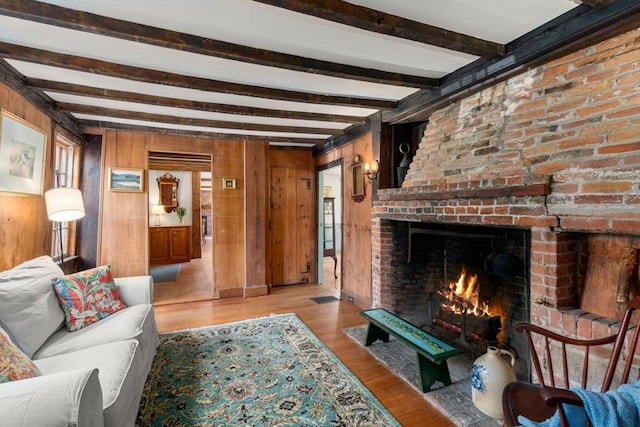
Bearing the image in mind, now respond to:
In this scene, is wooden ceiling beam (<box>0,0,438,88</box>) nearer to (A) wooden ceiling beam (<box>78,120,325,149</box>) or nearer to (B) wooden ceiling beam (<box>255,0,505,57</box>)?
(B) wooden ceiling beam (<box>255,0,505,57</box>)

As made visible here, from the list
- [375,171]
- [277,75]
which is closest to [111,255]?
[277,75]

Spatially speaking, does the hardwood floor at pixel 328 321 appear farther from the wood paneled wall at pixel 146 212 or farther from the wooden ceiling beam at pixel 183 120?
the wooden ceiling beam at pixel 183 120

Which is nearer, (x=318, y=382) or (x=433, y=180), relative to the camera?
(x=318, y=382)

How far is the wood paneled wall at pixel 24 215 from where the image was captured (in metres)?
2.31

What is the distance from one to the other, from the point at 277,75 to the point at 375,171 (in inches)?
60.4

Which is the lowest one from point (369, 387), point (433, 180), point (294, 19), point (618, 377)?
point (369, 387)

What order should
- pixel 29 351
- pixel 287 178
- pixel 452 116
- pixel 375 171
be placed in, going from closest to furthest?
pixel 29 351 < pixel 452 116 < pixel 375 171 < pixel 287 178

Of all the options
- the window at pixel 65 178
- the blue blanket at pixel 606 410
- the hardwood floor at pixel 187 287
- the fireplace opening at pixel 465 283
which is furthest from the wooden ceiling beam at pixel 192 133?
the blue blanket at pixel 606 410

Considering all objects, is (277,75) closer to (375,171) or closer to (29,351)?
(375,171)

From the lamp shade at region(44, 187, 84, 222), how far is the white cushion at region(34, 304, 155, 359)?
51.1 inches

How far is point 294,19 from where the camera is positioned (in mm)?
1712

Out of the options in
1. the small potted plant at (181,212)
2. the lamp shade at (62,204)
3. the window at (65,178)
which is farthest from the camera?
the small potted plant at (181,212)

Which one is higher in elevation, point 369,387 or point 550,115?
point 550,115

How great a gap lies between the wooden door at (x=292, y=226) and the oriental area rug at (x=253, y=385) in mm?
2085
